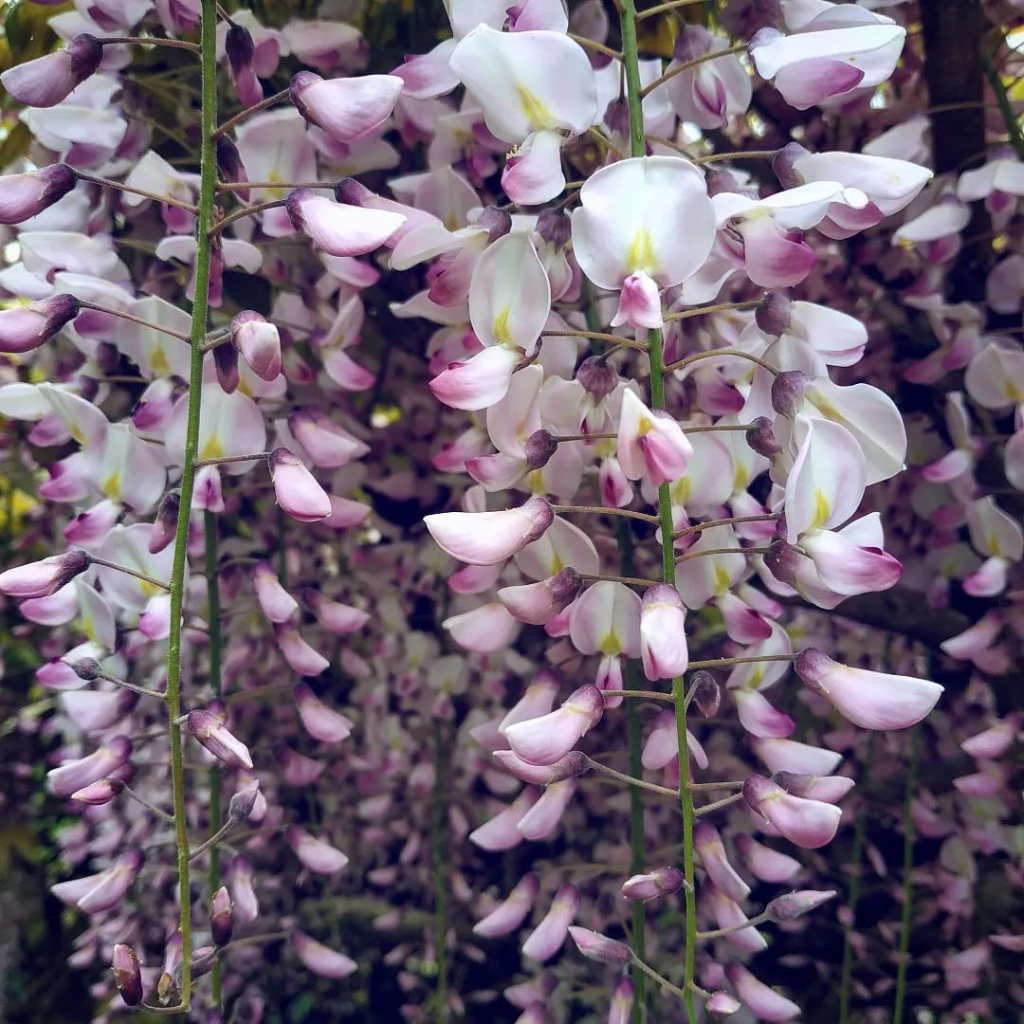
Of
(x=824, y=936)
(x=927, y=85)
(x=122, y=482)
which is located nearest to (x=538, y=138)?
(x=122, y=482)

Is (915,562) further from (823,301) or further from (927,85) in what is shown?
(927,85)

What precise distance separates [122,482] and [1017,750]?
3.30 feet

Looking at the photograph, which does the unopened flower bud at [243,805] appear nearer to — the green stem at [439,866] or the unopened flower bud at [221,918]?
the unopened flower bud at [221,918]

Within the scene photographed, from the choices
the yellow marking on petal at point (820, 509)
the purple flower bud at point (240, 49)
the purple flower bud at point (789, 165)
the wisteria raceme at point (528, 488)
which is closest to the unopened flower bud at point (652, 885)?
the wisteria raceme at point (528, 488)

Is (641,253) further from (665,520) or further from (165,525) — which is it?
(165,525)

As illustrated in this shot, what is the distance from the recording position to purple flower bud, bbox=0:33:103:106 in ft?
Result: 2.19

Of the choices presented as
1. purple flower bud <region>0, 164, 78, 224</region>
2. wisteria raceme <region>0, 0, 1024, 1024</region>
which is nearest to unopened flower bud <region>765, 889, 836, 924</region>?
wisteria raceme <region>0, 0, 1024, 1024</region>

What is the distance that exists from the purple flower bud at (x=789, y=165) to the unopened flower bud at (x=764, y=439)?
17 cm

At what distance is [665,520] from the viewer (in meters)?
0.58

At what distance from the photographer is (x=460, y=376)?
23.5 inches

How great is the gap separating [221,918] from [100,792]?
0.12 meters

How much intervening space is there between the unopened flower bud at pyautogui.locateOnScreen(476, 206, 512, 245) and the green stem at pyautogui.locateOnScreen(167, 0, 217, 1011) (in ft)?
0.62

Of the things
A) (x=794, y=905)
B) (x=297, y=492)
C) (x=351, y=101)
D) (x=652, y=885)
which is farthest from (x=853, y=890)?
(x=351, y=101)

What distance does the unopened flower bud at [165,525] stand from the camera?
2.30ft
